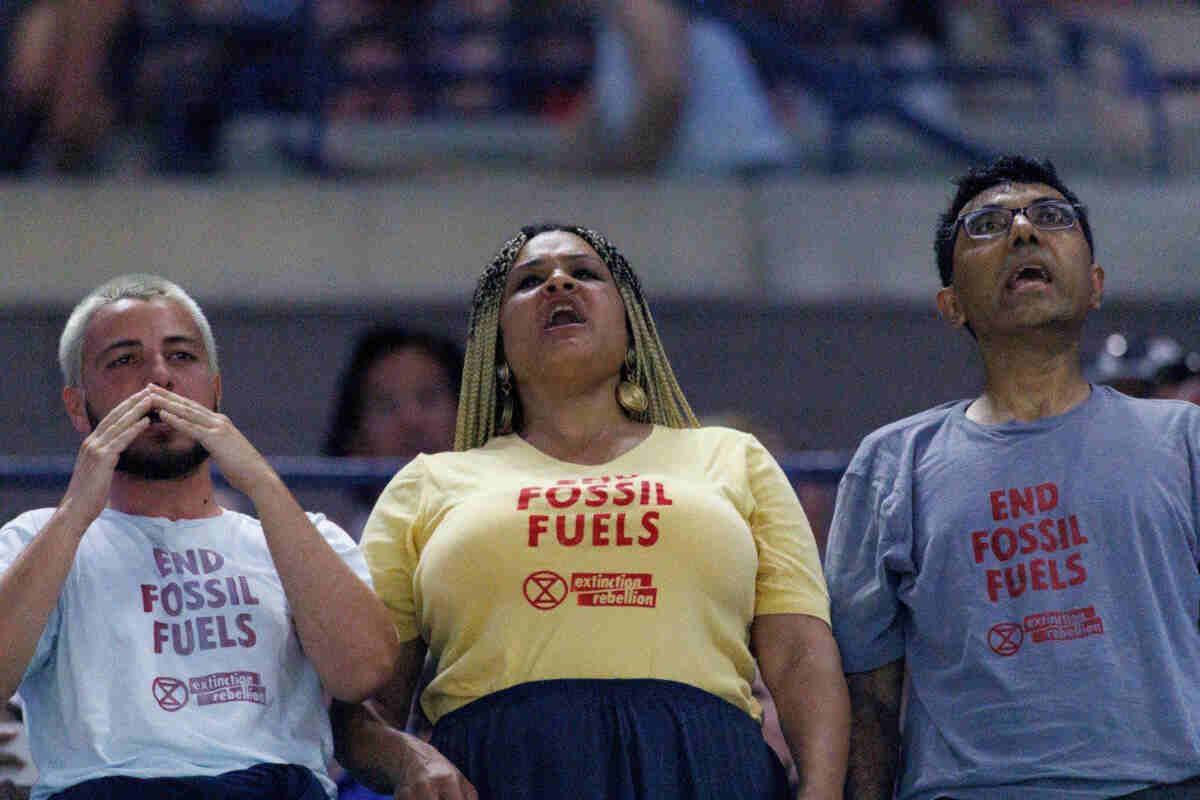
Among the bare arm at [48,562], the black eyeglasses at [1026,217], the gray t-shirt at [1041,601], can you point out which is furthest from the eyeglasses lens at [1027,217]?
the bare arm at [48,562]

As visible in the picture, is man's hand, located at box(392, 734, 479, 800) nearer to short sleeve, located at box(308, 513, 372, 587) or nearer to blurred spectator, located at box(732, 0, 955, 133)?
short sleeve, located at box(308, 513, 372, 587)

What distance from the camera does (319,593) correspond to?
2.89 meters

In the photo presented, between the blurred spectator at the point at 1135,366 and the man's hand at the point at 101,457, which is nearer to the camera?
the man's hand at the point at 101,457

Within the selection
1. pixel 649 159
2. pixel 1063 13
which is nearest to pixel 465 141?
pixel 649 159

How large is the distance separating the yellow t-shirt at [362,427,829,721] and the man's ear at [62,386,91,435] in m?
0.51

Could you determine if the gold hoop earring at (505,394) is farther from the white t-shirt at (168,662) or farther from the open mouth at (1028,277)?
the open mouth at (1028,277)

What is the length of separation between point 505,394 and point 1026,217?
99cm

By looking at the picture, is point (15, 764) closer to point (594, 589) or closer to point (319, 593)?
point (319, 593)

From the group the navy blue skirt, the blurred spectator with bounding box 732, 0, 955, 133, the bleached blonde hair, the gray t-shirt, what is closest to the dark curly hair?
the gray t-shirt

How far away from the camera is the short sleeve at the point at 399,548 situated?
3.13 meters

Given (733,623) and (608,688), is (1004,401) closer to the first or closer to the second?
(733,623)

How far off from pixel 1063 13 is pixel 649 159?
→ 2702 mm

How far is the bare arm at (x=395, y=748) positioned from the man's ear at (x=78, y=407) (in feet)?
2.09

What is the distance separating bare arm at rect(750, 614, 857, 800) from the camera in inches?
115
